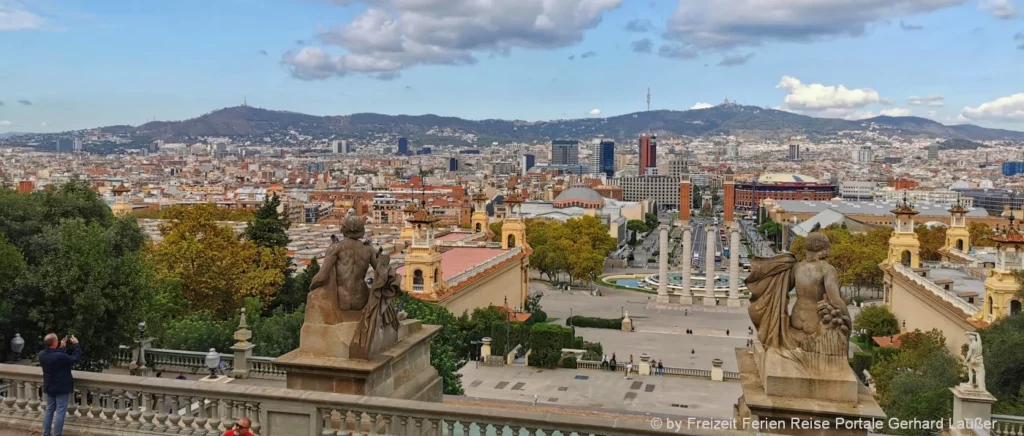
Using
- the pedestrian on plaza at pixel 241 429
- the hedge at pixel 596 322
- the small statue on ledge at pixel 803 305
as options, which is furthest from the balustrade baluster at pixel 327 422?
the hedge at pixel 596 322

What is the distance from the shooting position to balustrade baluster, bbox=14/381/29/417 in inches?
311

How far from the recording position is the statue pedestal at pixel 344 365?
23.3 ft

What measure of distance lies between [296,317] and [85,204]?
1366 cm

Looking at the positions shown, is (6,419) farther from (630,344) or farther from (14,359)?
(630,344)

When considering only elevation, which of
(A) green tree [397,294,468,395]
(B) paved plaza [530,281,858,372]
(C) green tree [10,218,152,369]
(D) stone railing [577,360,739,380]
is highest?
(C) green tree [10,218,152,369]

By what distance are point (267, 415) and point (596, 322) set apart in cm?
3789

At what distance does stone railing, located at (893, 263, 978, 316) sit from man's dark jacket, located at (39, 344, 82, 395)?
1096 inches

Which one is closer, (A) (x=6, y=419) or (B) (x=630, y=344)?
(A) (x=6, y=419)

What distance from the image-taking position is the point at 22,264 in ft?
54.4

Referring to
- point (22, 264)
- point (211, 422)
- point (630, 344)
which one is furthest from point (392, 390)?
point (630, 344)

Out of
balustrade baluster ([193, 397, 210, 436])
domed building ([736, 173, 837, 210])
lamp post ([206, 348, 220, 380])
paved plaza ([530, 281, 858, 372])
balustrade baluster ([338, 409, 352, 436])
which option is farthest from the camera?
domed building ([736, 173, 837, 210])

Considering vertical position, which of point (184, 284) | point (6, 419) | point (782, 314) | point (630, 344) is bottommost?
point (630, 344)

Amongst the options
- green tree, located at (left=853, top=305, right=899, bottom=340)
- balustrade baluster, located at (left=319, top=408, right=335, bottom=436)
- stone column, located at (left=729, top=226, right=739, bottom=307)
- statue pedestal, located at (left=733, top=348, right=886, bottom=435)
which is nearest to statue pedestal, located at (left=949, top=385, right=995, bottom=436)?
statue pedestal, located at (left=733, top=348, right=886, bottom=435)

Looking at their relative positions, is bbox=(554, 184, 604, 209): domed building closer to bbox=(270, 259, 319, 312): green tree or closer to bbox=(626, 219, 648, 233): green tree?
bbox=(626, 219, 648, 233): green tree
